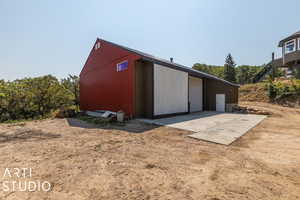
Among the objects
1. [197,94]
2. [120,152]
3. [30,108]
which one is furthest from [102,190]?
[30,108]

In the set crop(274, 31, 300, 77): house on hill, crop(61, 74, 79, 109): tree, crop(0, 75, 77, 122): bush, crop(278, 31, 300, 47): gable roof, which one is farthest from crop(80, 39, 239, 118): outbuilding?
crop(278, 31, 300, 47): gable roof

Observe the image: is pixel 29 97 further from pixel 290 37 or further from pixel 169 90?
pixel 290 37

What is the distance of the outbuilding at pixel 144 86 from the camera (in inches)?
338

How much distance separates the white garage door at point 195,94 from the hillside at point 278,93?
8426 millimetres

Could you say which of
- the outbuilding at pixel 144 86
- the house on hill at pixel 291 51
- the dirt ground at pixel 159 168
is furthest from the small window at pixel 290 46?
the dirt ground at pixel 159 168

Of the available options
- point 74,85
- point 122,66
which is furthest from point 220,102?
point 74,85

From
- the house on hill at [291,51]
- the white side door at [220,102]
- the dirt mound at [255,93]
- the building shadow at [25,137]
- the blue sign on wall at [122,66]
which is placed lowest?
the building shadow at [25,137]

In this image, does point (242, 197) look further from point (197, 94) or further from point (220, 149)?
point (197, 94)

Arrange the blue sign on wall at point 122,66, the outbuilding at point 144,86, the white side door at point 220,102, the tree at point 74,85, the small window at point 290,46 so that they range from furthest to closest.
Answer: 1. the small window at point 290,46
2. the tree at point 74,85
3. the white side door at point 220,102
4. the blue sign on wall at point 122,66
5. the outbuilding at point 144,86

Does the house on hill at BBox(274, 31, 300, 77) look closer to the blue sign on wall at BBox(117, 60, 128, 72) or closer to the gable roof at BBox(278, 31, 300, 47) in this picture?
the gable roof at BBox(278, 31, 300, 47)

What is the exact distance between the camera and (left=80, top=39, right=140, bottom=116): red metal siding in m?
8.70

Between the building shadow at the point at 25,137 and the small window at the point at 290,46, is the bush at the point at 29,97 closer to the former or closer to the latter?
the building shadow at the point at 25,137

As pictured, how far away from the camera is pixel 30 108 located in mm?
13445

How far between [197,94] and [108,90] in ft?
27.4
